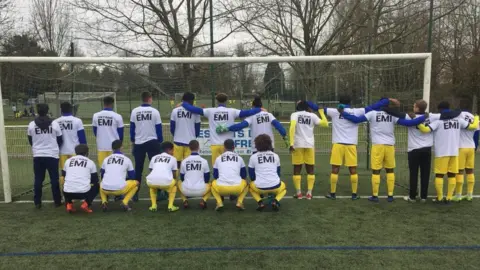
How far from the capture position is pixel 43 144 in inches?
256

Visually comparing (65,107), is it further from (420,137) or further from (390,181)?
(420,137)

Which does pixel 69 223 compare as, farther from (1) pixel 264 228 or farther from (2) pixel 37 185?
(1) pixel 264 228

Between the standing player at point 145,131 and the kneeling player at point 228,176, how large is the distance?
1.62 m

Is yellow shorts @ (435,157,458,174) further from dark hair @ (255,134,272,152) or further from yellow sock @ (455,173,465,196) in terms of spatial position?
dark hair @ (255,134,272,152)

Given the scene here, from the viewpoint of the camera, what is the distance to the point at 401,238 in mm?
4945

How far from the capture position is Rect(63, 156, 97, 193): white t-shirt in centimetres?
600

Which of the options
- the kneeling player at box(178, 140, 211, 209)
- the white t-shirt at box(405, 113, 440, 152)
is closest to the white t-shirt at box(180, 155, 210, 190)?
the kneeling player at box(178, 140, 211, 209)

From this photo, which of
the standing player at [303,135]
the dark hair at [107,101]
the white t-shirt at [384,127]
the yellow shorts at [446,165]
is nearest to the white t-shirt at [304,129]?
the standing player at [303,135]

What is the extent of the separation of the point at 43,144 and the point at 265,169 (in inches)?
167

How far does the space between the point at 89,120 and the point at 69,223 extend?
3.40m

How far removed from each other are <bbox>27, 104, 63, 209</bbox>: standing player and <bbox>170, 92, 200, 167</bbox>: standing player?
86.7 inches

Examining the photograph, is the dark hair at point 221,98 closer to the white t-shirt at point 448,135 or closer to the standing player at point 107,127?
the standing player at point 107,127

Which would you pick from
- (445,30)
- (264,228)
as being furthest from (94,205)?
(445,30)

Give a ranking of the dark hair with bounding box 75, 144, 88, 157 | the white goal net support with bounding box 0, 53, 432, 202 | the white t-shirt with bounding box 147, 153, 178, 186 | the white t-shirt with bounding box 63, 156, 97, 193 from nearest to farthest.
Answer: the white t-shirt with bounding box 63, 156, 97, 193, the white t-shirt with bounding box 147, 153, 178, 186, the dark hair with bounding box 75, 144, 88, 157, the white goal net support with bounding box 0, 53, 432, 202
